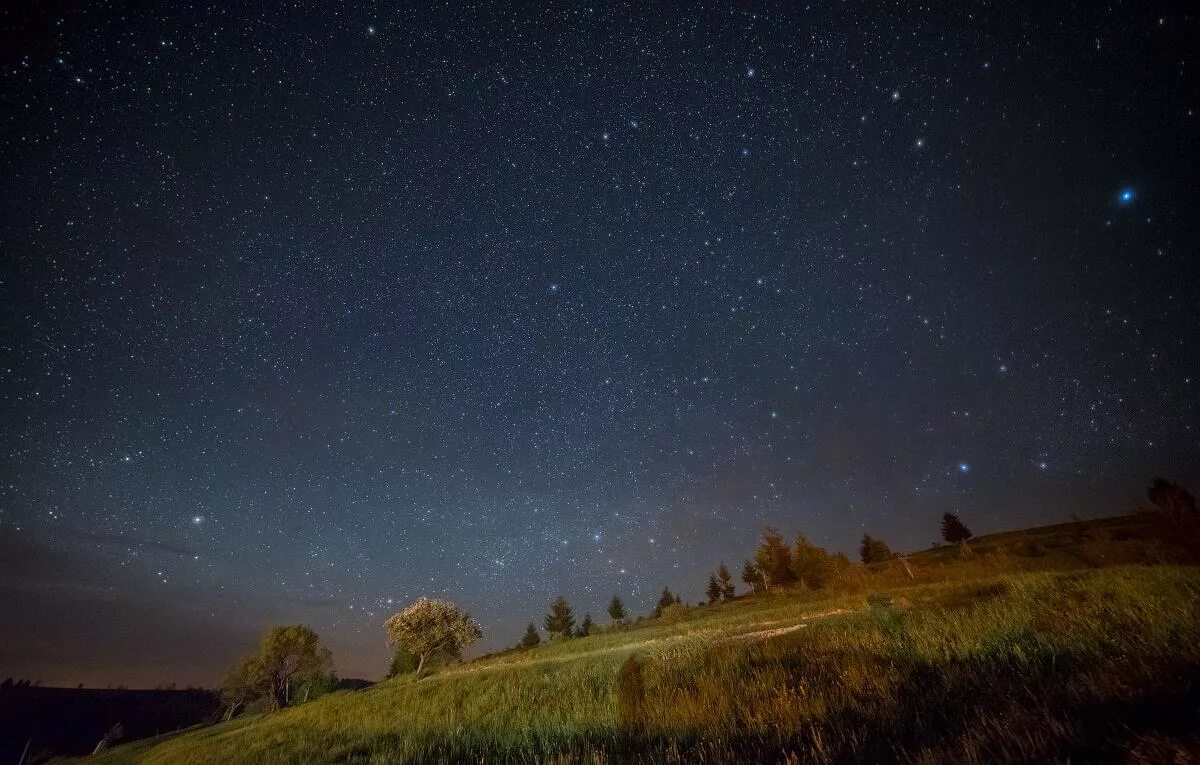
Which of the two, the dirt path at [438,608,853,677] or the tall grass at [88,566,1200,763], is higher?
the tall grass at [88,566,1200,763]

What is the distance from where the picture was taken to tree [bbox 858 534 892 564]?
73.2 m

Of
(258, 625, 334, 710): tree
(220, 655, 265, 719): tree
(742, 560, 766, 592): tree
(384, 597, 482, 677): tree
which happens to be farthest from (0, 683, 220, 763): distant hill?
(742, 560, 766, 592): tree

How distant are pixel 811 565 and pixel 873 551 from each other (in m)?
31.9

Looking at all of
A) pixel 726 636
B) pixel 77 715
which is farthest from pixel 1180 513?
pixel 77 715

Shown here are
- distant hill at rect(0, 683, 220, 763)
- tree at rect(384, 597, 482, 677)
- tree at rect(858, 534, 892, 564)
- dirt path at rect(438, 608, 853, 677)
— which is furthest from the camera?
distant hill at rect(0, 683, 220, 763)

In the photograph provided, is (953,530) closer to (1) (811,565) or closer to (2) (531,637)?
(1) (811,565)

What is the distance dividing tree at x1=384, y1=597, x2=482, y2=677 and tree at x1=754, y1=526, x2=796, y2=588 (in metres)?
39.3

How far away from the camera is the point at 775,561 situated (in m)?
60.2

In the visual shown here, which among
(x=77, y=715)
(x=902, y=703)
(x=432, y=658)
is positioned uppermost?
(x=902, y=703)

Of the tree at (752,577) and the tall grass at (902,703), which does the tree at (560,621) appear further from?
the tall grass at (902,703)

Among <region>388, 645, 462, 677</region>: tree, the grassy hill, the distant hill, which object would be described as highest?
the grassy hill

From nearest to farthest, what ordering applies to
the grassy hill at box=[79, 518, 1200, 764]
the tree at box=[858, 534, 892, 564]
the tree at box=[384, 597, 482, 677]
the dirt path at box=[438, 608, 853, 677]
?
the grassy hill at box=[79, 518, 1200, 764] → the dirt path at box=[438, 608, 853, 677] → the tree at box=[384, 597, 482, 677] → the tree at box=[858, 534, 892, 564]

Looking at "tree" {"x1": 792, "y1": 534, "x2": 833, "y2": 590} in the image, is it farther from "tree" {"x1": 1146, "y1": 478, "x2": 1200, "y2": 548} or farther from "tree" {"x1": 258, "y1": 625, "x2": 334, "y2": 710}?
"tree" {"x1": 258, "y1": 625, "x2": 334, "y2": 710}

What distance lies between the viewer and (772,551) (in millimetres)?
60969
